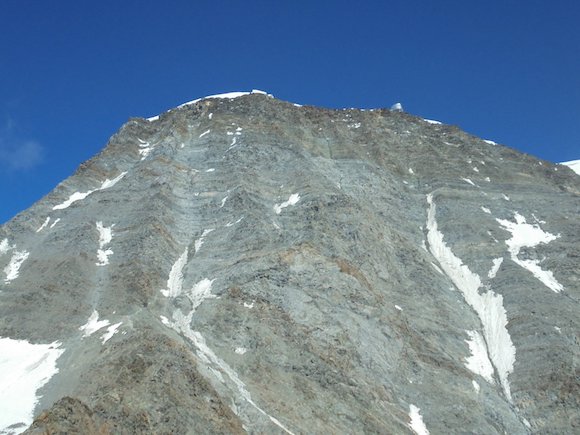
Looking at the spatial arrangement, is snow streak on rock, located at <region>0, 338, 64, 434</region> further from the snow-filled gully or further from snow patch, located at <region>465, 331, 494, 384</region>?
snow patch, located at <region>465, 331, 494, 384</region>

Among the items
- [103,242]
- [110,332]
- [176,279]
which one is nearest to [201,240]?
[176,279]

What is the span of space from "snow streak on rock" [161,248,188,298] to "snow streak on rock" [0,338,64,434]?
1016 cm

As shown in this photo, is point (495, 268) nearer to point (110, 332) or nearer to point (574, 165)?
point (110, 332)

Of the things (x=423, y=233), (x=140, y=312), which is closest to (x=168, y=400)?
(x=140, y=312)

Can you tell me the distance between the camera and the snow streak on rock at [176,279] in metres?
49.1

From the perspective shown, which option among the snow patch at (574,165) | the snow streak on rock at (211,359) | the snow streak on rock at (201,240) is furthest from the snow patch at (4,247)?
the snow patch at (574,165)

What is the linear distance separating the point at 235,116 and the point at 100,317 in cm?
4502

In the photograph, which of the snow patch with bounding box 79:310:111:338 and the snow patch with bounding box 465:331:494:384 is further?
the snow patch with bounding box 465:331:494:384

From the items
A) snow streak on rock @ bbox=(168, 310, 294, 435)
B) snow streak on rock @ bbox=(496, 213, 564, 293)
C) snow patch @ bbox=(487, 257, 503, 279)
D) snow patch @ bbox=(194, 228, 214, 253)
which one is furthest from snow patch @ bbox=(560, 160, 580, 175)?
snow streak on rock @ bbox=(168, 310, 294, 435)

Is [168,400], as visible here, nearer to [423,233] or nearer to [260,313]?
[260,313]

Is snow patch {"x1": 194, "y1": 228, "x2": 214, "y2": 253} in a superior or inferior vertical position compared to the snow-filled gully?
superior

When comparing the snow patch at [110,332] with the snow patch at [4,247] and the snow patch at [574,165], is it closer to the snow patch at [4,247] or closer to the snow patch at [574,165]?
the snow patch at [4,247]

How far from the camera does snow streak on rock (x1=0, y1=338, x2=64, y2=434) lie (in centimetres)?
3157

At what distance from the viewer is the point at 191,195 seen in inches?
2589
